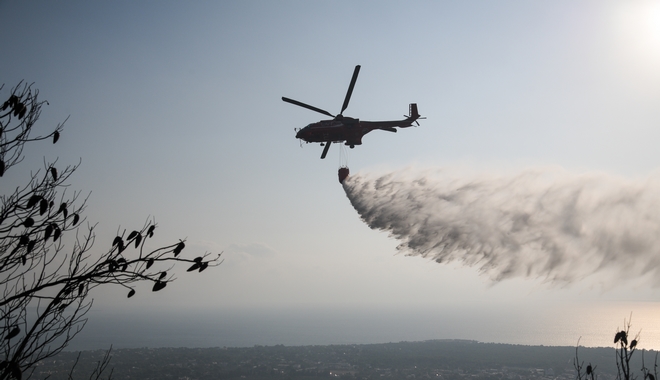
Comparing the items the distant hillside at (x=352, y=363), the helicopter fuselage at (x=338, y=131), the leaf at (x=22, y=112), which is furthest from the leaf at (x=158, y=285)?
the distant hillside at (x=352, y=363)

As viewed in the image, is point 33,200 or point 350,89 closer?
point 33,200

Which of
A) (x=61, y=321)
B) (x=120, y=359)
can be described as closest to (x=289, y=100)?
(x=61, y=321)

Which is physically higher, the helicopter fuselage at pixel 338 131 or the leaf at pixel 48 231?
the helicopter fuselage at pixel 338 131

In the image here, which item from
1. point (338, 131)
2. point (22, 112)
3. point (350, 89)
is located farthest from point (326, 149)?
point (22, 112)

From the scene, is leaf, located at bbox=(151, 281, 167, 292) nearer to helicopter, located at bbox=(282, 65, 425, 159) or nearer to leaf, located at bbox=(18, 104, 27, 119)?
leaf, located at bbox=(18, 104, 27, 119)

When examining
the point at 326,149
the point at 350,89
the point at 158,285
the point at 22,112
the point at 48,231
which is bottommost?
the point at 158,285

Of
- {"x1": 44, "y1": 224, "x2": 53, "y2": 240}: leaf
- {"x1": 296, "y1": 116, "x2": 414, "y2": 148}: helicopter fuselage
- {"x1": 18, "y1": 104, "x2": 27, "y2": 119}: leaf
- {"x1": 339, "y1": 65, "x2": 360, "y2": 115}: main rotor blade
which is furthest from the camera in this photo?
{"x1": 296, "y1": 116, "x2": 414, "y2": 148}: helicopter fuselage

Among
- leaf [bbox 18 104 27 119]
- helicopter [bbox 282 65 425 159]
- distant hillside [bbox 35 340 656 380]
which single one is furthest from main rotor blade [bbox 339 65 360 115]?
distant hillside [bbox 35 340 656 380]

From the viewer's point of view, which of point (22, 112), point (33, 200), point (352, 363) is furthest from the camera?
point (352, 363)

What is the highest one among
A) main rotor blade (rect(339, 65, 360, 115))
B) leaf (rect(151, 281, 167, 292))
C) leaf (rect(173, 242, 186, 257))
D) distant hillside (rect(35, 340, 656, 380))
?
main rotor blade (rect(339, 65, 360, 115))

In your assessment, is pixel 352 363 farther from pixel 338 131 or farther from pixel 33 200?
pixel 33 200

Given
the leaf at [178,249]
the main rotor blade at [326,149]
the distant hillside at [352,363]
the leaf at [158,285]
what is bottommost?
the distant hillside at [352,363]

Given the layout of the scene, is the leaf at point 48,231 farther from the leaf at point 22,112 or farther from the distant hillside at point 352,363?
the distant hillside at point 352,363
